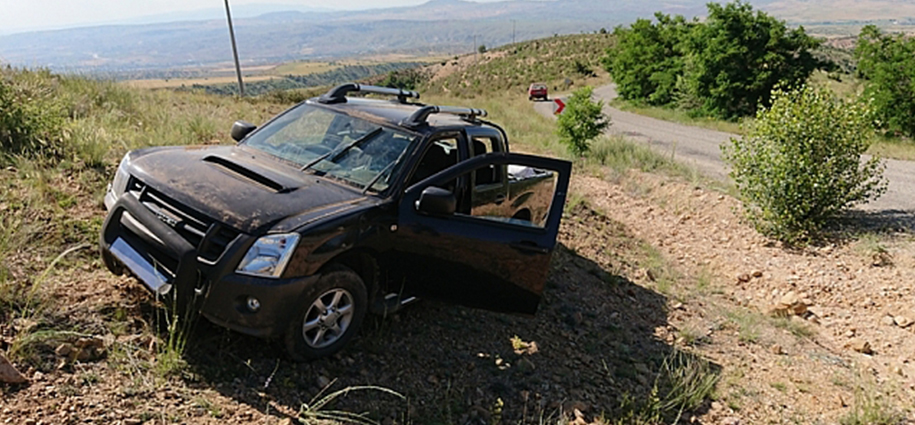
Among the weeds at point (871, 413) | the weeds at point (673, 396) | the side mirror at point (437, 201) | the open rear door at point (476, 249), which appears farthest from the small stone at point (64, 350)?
the weeds at point (871, 413)

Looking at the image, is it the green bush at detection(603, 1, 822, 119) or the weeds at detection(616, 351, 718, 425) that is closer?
the weeds at detection(616, 351, 718, 425)

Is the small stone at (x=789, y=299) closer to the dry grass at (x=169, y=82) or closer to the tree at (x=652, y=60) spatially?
the dry grass at (x=169, y=82)

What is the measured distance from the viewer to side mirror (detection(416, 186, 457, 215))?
168 inches

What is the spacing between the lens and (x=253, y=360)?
4.15 m

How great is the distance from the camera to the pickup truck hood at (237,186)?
12.9ft

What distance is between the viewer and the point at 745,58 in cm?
2602

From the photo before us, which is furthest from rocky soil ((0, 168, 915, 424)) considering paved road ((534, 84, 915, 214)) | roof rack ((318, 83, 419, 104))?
paved road ((534, 84, 915, 214))

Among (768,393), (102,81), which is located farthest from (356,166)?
(102,81)

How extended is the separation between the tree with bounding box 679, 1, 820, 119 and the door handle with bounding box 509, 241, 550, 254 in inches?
945

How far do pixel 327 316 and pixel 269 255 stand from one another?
61 cm

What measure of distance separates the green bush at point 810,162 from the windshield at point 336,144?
6.59 metres

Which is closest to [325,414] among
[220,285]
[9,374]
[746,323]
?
[220,285]

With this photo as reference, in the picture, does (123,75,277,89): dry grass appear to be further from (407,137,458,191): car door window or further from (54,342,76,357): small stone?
(54,342,76,357): small stone

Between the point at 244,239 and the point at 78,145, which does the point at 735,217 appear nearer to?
the point at 244,239
